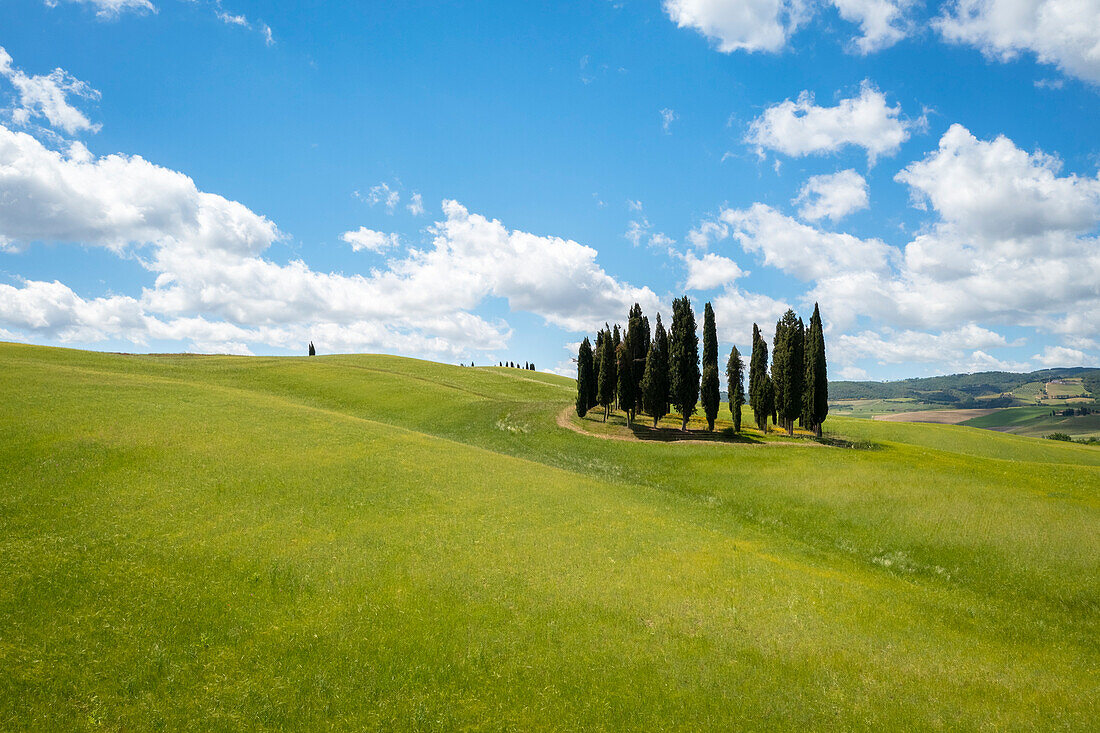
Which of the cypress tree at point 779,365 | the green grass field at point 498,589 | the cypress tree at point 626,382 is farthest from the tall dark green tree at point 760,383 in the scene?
the green grass field at point 498,589

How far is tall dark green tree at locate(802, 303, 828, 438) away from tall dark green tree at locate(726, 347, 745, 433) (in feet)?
27.5

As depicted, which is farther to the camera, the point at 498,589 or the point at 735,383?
the point at 735,383

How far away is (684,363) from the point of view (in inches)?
2488

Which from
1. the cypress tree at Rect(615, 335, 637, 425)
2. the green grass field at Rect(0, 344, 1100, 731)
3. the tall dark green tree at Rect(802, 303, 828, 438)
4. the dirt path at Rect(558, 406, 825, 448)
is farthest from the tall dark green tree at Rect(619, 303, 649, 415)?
the green grass field at Rect(0, 344, 1100, 731)

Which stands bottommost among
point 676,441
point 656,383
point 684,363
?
point 676,441

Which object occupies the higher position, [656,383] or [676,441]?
[656,383]

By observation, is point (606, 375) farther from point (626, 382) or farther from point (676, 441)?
point (676, 441)

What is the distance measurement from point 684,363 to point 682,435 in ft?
30.7

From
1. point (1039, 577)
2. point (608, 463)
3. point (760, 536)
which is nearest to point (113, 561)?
point (760, 536)

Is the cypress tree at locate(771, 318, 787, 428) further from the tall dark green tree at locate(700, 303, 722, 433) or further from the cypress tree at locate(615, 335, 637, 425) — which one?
the cypress tree at locate(615, 335, 637, 425)

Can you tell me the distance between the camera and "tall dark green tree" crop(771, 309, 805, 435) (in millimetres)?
66750

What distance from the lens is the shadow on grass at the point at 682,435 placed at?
5856 cm

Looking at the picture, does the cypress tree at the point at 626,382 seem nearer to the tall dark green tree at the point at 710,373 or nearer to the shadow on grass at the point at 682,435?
the shadow on grass at the point at 682,435

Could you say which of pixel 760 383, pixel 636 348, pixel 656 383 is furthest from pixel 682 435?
pixel 760 383
